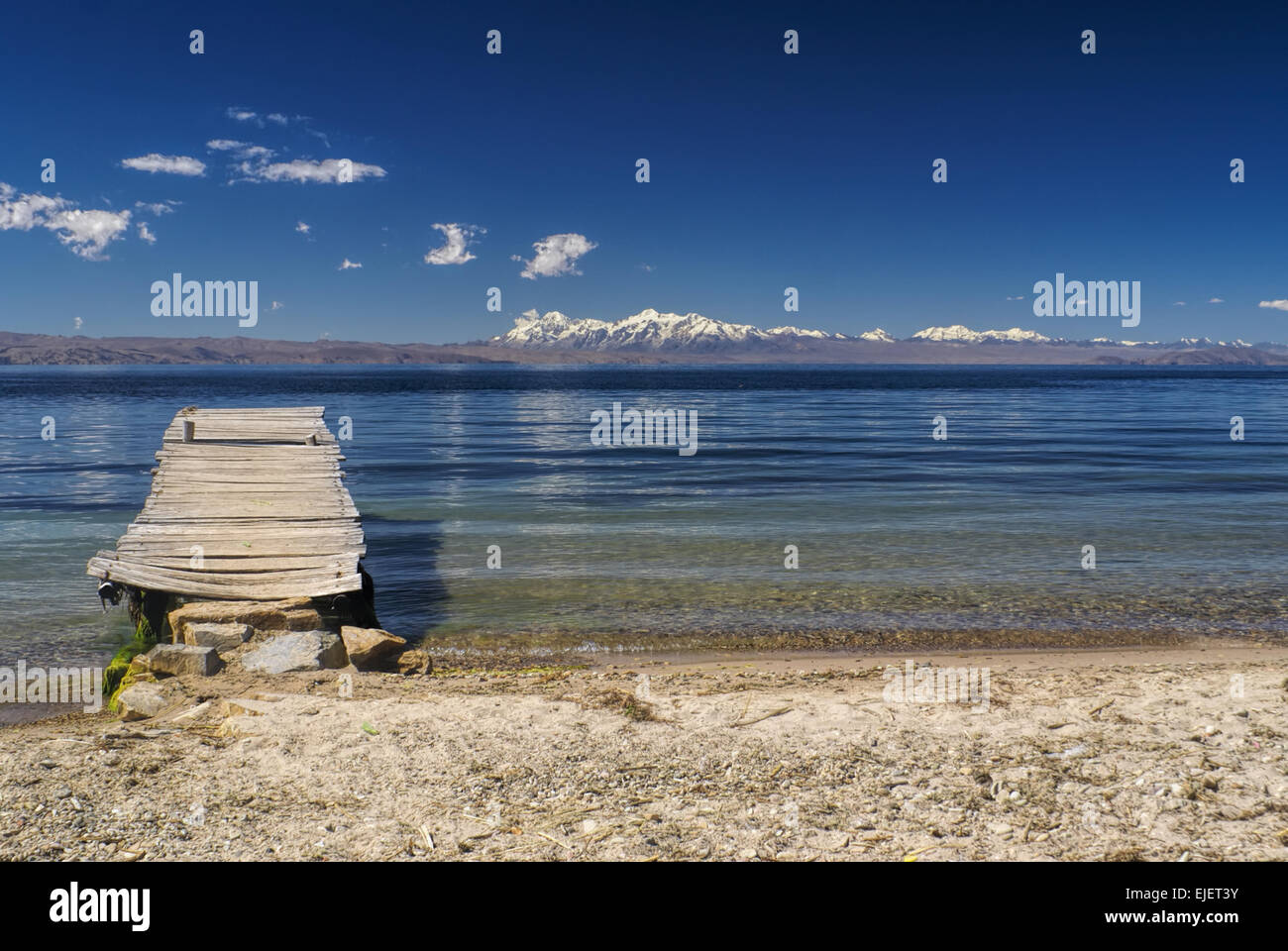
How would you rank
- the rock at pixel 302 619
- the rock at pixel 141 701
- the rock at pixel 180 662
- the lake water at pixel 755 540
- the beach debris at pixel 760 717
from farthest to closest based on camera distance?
the lake water at pixel 755 540 < the rock at pixel 302 619 < the rock at pixel 180 662 < the rock at pixel 141 701 < the beach debris at pixel 760 717

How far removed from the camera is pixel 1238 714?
679 cm

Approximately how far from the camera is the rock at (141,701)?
7.07 meters

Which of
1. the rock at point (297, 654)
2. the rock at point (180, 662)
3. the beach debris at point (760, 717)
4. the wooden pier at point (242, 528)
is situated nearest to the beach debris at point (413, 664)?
the rock at point (297, 654)

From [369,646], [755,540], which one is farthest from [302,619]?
[755,540]

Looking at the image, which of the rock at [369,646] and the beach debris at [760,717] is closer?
the beach debris at [760,717]

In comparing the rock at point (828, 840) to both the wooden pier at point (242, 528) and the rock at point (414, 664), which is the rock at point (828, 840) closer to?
the rock at point (414, 664)

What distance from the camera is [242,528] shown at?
11.1 meters

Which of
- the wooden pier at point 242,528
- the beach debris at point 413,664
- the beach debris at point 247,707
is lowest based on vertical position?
the beach debris at point 413,664

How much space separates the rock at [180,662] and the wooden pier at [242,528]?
55.2 inches

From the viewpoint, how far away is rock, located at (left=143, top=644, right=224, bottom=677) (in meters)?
7.95

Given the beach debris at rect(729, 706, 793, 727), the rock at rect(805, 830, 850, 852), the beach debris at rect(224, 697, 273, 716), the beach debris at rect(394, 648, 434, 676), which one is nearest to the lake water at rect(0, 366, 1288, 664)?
the beach debris at rect(394, 648, 434, 676)

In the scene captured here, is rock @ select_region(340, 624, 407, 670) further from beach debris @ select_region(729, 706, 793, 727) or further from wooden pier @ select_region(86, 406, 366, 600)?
beach debris @ select_region(729, 706, 793, 727)

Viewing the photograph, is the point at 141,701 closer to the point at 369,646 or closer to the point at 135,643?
the point at 369,646
